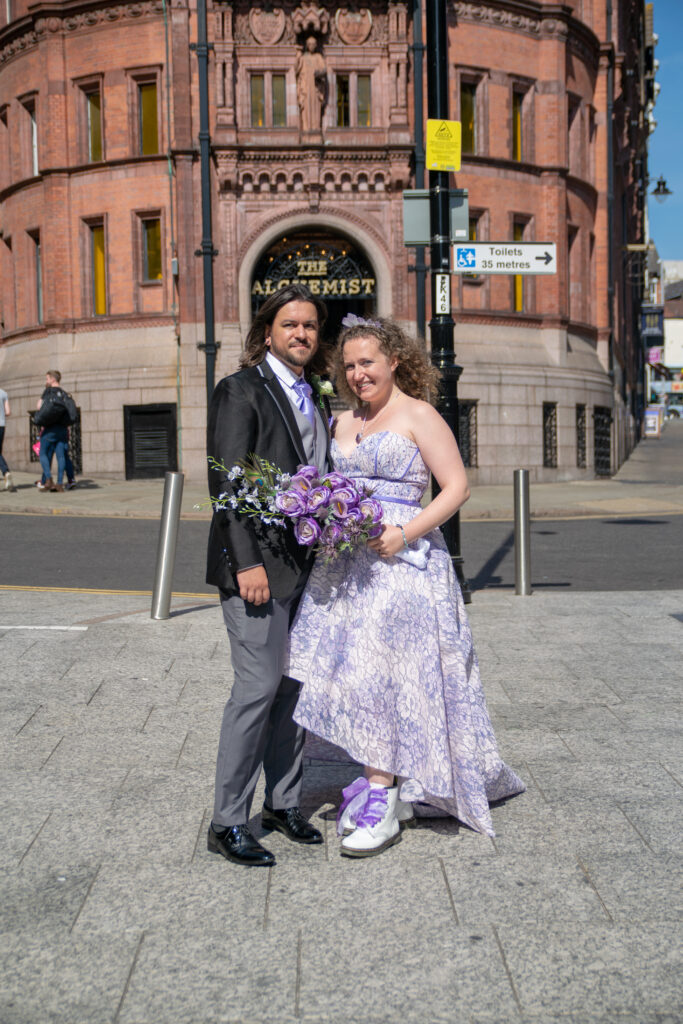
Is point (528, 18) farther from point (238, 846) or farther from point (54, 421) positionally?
point (238, 846)

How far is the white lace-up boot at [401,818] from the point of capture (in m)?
3.82

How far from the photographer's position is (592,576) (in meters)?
10.6

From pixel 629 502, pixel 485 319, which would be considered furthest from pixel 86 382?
pixel 629 502

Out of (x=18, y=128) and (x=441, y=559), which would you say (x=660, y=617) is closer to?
(x=441, y=559)

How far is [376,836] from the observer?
12.1 ft

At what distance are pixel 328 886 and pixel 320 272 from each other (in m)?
20.9

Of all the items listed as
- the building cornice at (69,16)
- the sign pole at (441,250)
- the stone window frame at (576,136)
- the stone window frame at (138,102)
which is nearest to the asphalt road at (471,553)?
the sign pole at (441,250)

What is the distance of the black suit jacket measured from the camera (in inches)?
141

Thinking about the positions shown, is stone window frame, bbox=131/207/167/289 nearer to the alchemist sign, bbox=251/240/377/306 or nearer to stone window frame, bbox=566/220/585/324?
the alchemist sign, bbox=251/240/377/306

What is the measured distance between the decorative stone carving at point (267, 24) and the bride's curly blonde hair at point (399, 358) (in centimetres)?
2073

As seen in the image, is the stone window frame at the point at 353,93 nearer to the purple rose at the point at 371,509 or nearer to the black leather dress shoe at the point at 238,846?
the purple rose at the point at 371,509

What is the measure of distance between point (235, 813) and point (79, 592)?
597cm

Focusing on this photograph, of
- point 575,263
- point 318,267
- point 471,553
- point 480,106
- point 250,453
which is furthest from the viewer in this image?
point 575,263

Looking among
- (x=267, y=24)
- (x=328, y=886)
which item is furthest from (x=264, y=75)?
(x=328, y=886)
